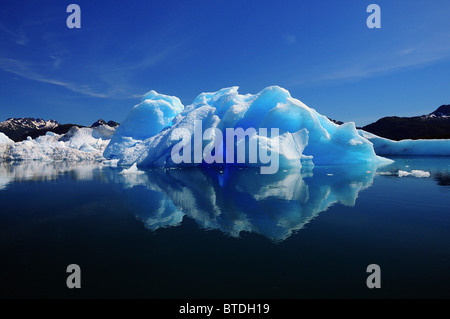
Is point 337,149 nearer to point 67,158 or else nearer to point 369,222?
point 369,222

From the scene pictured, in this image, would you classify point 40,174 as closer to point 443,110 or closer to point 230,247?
point 230,247

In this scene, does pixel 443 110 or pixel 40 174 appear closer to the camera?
pixel 40 174

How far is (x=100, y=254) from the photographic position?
3996 mm

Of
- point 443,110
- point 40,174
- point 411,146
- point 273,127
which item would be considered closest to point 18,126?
point 40,174

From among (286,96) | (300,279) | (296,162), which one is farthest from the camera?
(286,96)

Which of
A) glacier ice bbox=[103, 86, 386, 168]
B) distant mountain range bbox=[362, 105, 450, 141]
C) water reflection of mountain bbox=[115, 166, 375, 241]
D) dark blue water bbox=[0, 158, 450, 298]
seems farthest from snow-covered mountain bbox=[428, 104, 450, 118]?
dark blue water bbox=[0, 158, 450, 298]

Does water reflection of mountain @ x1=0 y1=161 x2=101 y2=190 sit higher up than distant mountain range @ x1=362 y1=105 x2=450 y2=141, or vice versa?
distant mountain range @ x1=362 y1=105 x2=450 y2=141

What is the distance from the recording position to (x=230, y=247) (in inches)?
163

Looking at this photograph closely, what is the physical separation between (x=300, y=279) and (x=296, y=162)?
48.3ft

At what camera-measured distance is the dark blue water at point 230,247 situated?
3.02 m

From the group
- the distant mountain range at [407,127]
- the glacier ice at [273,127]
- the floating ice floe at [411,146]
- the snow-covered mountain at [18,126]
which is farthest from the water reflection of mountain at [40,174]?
the snow-covered mountain at [18,126]

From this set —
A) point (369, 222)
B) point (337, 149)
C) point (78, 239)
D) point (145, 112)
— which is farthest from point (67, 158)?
point (369, 222)

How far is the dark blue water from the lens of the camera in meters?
3.02

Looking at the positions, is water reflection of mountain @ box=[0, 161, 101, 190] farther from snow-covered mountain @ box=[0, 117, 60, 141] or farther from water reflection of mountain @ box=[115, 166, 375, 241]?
snow-covered mountain @ box=[0, 117, 60, 141]
